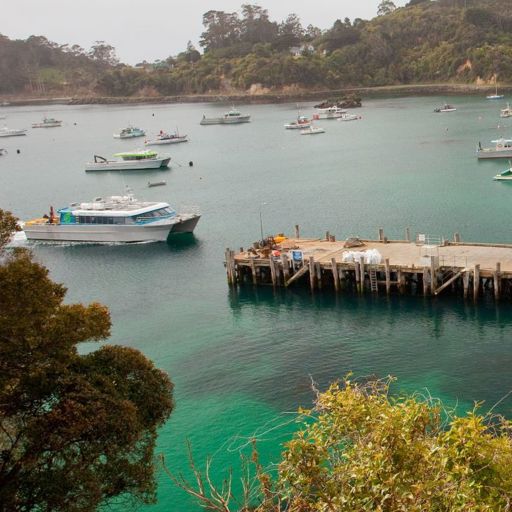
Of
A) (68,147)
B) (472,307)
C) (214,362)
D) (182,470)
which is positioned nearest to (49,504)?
(182,470)

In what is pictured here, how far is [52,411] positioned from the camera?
2197 centimetres

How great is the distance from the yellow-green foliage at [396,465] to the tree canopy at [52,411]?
23.8 feet

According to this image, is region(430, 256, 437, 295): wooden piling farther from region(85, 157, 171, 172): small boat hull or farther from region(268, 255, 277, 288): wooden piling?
region(85, 157, 171, 172): small boat hull

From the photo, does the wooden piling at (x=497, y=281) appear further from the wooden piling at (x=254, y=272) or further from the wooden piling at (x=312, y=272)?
the wooden piling at (x=254, y=272)

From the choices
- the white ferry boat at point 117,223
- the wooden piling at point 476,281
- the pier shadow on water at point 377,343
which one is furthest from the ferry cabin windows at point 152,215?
the wooden piling at point 476,281

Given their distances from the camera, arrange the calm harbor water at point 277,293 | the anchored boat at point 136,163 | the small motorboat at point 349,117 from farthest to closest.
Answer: the small motorboat at point 349,117, the anchored boat at point 136,163, the calm harbor water at point 277,293

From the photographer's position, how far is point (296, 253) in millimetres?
59812

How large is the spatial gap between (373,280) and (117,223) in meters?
34.2

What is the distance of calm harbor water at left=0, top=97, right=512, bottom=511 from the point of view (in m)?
40.9

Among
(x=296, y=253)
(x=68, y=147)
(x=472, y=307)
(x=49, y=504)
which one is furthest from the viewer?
(x=68, y=147)

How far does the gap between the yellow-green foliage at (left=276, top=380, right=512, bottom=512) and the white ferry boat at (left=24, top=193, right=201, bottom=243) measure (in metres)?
62.2

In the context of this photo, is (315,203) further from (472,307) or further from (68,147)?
(68,147)

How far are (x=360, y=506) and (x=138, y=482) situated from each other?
10.5 m

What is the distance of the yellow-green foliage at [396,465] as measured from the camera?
51.3 ft
